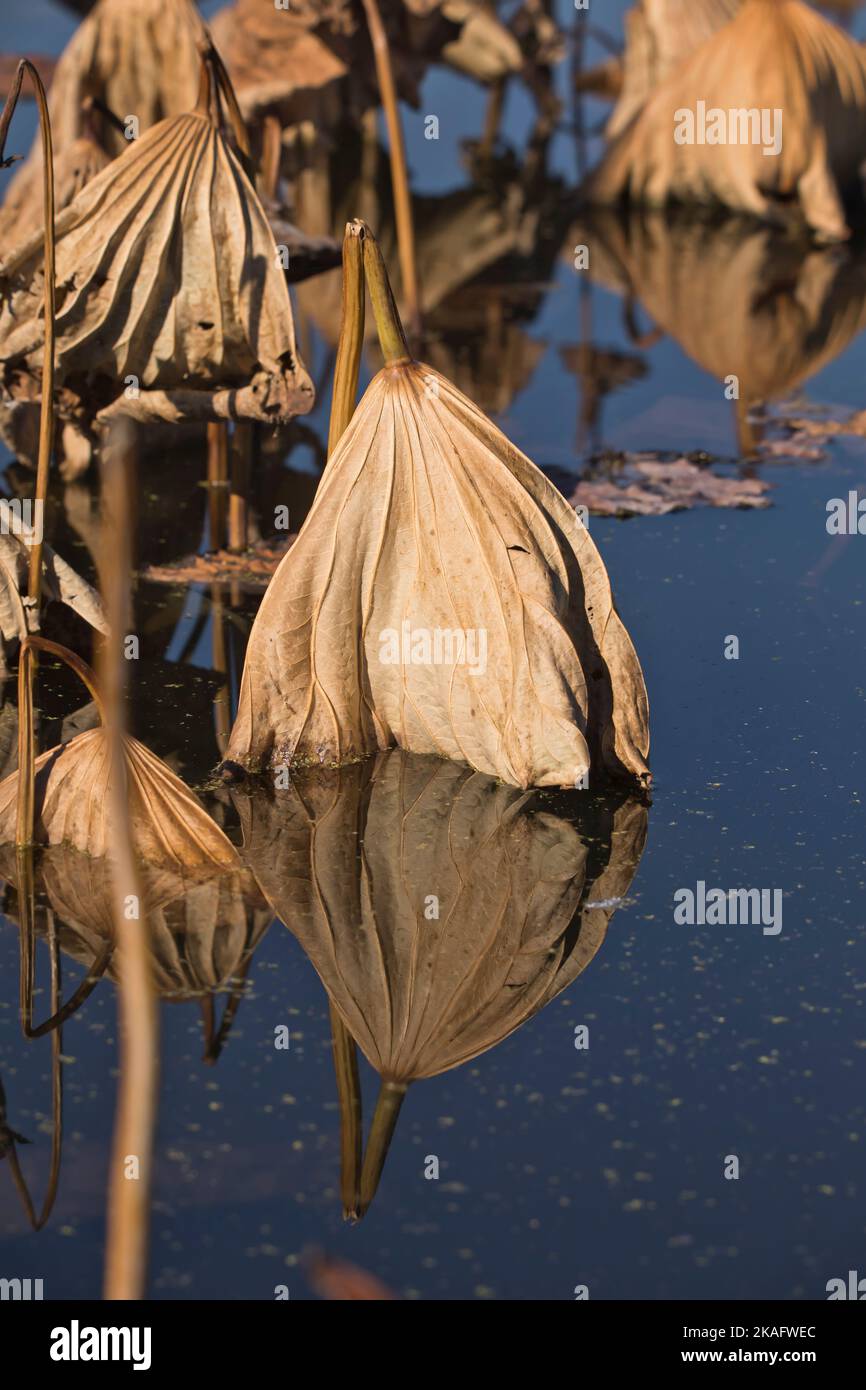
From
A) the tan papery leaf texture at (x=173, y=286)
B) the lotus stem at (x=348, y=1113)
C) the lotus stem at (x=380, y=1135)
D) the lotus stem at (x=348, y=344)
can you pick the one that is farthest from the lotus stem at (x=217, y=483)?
the lotus stem at (x=380, y=1135)

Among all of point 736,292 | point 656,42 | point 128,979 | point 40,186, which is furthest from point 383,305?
point 656,42

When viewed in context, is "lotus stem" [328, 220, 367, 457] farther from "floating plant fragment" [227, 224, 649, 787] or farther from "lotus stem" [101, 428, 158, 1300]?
"lotus stem" [101, 428, 158, 1300]

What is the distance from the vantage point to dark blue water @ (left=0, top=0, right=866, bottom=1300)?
221cm

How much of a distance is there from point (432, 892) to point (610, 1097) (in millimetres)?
573

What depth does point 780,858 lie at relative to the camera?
3109mm

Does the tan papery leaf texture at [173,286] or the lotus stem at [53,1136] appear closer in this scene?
the lotus stem at [53,1136]

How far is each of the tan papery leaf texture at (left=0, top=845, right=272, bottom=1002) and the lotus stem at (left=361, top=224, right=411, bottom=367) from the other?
847 mm

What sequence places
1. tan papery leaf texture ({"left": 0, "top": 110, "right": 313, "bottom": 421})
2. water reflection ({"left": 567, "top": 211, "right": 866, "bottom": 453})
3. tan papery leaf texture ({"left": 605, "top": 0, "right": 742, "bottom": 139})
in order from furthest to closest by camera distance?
tan papery leaf texture ({"left": 605, "top": 0, "right": 742, "bottom": 139})
water reflection ({"left": 567, "top": 211, "right": 866, "bottom": 453})
tan papery leaf texture ({"left": 0, "top": 110, "right": 313, "bottom": 421})

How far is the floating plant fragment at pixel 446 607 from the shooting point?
3178 mm

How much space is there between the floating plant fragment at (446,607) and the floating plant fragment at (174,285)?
0.85 m

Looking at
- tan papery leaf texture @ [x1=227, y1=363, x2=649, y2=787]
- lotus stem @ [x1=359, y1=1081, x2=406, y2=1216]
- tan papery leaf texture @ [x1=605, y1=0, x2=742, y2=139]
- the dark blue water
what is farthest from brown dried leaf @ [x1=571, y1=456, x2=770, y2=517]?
tan papery leaf texture @ [x1=605, y1=0, x2=742, y2=139]

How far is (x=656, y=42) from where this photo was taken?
887 cm

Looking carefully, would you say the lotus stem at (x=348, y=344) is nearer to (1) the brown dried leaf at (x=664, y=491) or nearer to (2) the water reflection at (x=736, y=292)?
(1) the brown dried leaf at (x=664, y=491)

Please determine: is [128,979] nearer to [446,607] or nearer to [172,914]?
[172,914]
